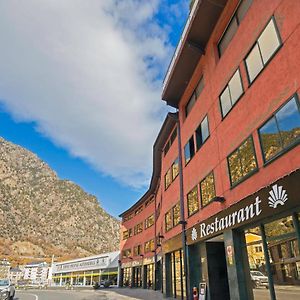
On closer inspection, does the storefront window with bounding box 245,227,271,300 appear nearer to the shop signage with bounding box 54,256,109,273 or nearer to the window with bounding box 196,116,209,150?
the window with bounding box 196,116,209,150

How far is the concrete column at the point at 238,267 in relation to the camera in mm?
11430

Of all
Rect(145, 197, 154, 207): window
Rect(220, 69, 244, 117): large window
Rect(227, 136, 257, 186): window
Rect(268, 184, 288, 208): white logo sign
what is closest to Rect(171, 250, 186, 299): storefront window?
Rect(227, 136, 257, 186): window

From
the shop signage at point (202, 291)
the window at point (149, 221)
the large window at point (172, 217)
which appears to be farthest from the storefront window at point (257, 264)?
the window at point (149, 221)

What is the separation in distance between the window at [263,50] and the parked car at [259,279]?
721cm

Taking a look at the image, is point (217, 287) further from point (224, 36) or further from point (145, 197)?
point (145, 197)

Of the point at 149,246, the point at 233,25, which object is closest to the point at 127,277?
the point at 149,246

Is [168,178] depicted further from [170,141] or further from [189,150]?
[189,150]

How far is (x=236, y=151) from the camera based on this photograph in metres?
12.8

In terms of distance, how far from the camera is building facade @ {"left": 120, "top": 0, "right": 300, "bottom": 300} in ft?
31.0

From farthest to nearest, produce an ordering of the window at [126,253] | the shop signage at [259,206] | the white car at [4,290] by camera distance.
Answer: the window at [126,253] → the white car at [4,290] → the shop signage at [259,206]

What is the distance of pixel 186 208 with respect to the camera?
18859 millimetres

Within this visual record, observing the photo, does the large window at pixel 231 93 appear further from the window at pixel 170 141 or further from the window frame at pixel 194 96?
the window at pixel 170 141

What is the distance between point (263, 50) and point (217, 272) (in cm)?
1048

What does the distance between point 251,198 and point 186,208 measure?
8.46 metres
